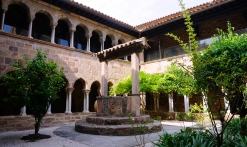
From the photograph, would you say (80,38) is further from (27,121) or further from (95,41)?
(27,121)

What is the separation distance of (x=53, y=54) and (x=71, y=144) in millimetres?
6110

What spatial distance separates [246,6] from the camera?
9547 millimetres

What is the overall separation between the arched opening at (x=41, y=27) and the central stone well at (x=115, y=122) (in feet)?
19.6

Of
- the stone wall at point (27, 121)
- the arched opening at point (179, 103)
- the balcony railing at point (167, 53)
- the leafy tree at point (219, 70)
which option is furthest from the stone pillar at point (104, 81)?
the arched opening at point (179, 103)

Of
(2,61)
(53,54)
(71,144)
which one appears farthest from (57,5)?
(71,144)

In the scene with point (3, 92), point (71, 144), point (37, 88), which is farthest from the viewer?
point (3, 92)

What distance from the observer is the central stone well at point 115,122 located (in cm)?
556

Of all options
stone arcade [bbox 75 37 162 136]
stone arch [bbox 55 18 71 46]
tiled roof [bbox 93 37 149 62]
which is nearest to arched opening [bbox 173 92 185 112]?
stone arcade [bbox 75 37 162 136]

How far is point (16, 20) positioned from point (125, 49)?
7.00 metres

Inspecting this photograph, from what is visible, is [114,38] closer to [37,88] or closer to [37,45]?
[37,45]

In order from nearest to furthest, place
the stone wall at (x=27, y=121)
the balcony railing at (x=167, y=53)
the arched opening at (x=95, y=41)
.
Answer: the stone wall at (x=27, y=121) < the balcony railing at (x=167, y=53) < the arched opening at (x=95, y=41)

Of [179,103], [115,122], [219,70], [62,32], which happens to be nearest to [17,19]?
[62,32]

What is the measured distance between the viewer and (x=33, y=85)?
18.4 ft

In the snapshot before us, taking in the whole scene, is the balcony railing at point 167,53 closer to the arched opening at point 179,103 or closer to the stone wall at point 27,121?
the arched opening at point 179,103
